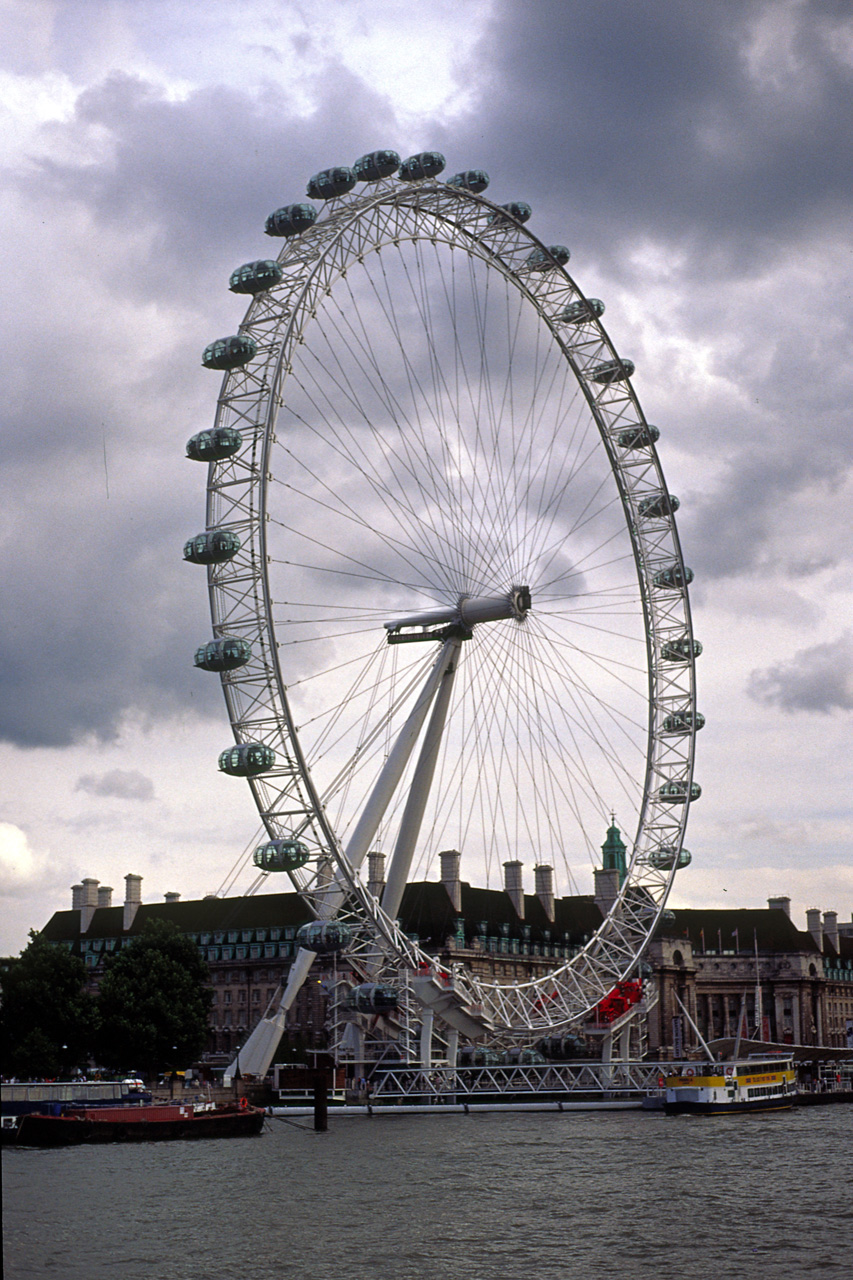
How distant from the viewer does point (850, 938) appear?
7613 inches

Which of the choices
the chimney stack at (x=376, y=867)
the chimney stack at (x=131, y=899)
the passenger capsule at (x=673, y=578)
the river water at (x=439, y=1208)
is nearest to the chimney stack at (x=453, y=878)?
the chimney stack at (x=376, y=867)

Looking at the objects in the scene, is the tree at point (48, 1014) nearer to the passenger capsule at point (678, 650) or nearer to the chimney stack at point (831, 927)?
the passenger capsule at point (678, 650)

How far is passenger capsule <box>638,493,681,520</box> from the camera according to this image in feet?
297

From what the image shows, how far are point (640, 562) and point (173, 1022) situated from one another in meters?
37.9

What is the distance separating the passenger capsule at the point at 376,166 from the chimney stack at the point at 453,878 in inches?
2888

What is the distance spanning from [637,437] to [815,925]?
109137mm

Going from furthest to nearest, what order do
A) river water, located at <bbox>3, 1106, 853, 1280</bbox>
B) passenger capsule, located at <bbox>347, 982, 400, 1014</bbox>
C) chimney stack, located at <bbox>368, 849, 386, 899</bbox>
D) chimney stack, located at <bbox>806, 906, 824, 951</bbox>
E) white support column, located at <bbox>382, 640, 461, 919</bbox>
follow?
chimney stack, located at <bbox>806, 906, 824, 951</bbox>
chimney stack, located at <bbox>368, 849, 386, 899</bbox>
white support column, located at <bbox>382, 640, 461, 919</bbox>
passenger capsule, located at <bbox>347, 982, 400, 1014</bbox>
river water, located at <bbox>3, 1106, 853, 1280</bbox>

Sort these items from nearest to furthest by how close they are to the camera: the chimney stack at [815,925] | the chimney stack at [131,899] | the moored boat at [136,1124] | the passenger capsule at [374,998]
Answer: the moored boat at [136,1124], the passenger capsule at [374,998], the chimney stack at [131,899], the chimney stack at [815,925]

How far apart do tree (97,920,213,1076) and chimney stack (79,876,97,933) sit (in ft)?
170

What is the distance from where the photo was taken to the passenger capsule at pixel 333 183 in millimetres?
66875

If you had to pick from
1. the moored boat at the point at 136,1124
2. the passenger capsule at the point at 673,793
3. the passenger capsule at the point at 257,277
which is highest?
the passenger capsule at the point at 257,277

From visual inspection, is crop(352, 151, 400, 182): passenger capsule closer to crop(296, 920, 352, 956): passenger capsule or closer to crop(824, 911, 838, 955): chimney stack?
crop(296, 920, 352, 956): passenger capsule

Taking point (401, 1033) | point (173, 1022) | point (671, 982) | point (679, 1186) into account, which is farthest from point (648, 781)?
point (671, 982)

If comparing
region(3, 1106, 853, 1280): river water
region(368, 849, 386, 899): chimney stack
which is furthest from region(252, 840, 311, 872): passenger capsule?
region(368, 849, 386, 899): chimney stack
